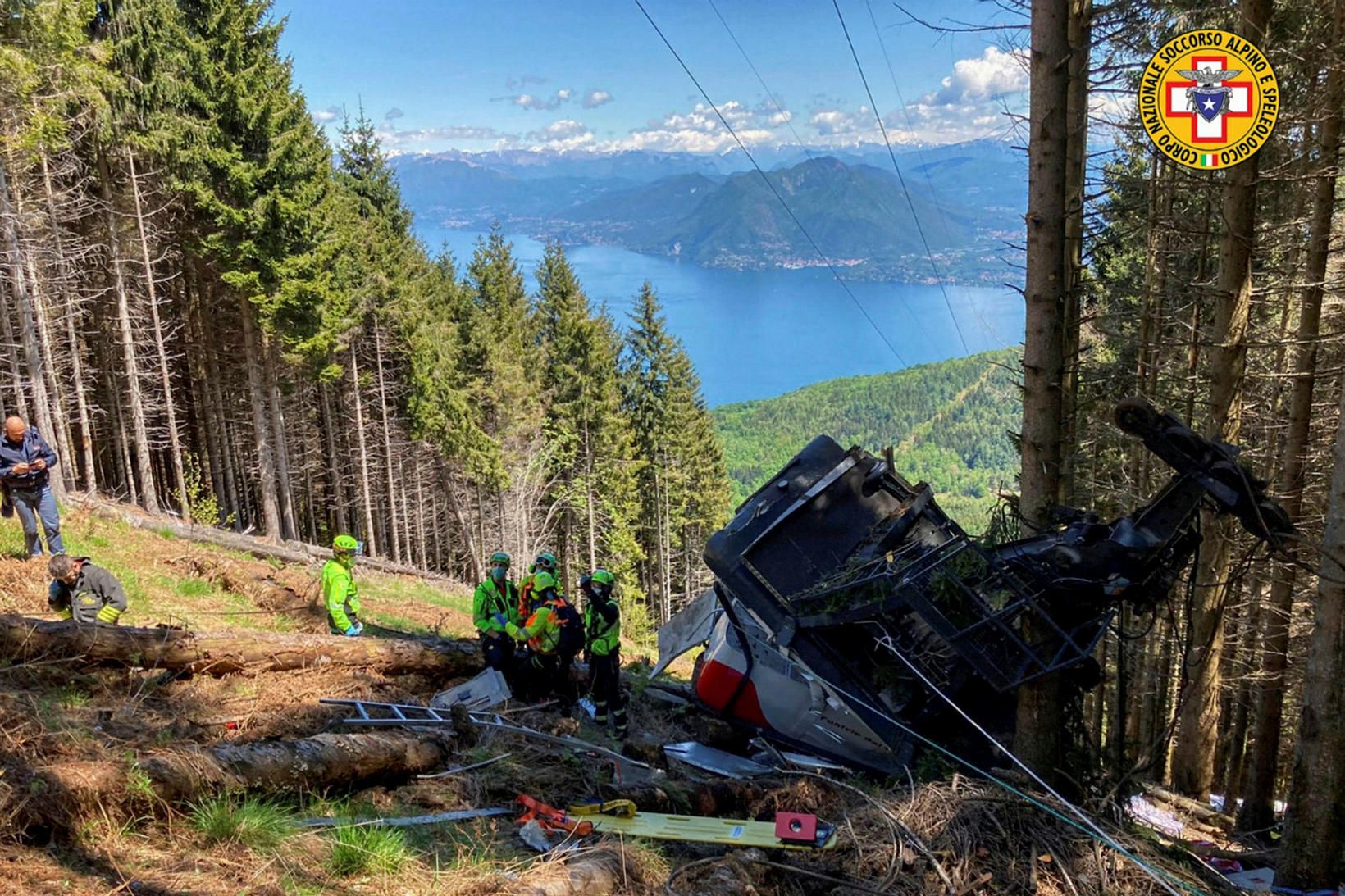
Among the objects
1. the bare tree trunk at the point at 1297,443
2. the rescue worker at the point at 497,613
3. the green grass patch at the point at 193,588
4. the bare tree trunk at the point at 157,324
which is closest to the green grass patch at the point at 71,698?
the rescue worker at the point at 497,613

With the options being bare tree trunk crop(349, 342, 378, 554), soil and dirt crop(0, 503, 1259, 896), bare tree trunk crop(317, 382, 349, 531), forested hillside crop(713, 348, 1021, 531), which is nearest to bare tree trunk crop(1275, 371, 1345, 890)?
soil and dirt crop(0, 503, 1259, 896)

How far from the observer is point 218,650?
7.53 meters

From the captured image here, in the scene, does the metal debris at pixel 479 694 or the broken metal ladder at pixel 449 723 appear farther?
the metal debris at pixel 479 694

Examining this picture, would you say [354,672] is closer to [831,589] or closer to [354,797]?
[354,797]

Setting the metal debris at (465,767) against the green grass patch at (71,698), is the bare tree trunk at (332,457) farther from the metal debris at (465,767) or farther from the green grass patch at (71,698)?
the metal debris at (465,767)

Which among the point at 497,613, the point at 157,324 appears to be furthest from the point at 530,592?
the point at 157,324

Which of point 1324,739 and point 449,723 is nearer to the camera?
point 1324,739

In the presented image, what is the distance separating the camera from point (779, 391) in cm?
15688

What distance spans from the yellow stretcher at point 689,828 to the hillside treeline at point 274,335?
17365 mm

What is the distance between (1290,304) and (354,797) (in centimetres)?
A: 1423

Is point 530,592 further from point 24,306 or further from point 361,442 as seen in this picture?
point 361,442

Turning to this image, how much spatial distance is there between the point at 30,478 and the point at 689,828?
944 centimetres

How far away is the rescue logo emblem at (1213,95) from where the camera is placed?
7.66 metres

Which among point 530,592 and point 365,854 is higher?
point 365,854
